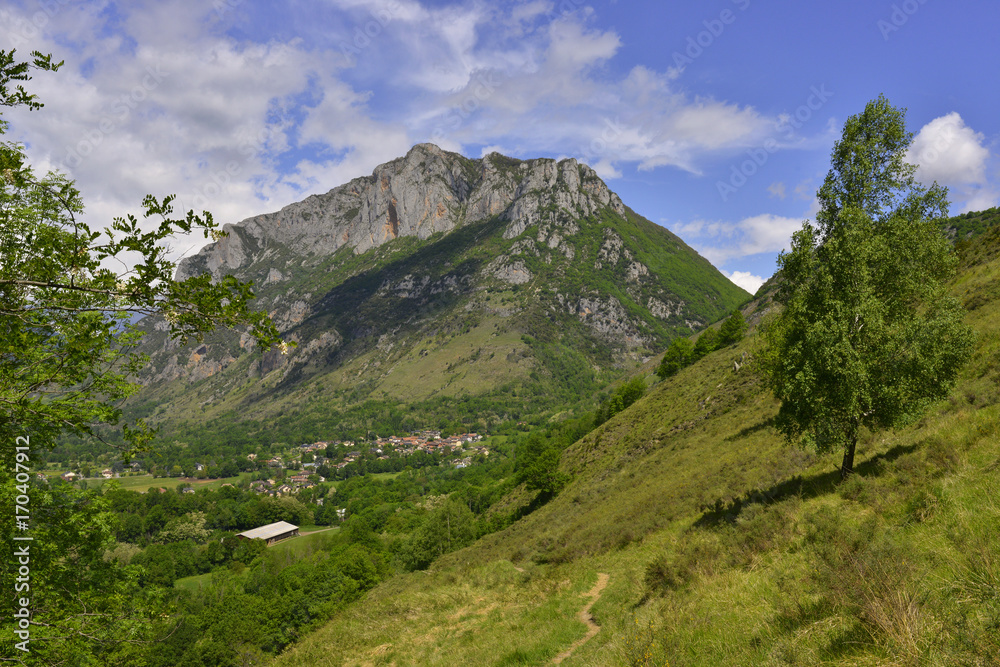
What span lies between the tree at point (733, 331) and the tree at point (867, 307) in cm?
5008

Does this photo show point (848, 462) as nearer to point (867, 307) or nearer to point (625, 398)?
point (867, 307)

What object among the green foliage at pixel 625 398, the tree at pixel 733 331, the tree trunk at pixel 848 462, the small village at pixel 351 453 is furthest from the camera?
the small village at pixel 351 453

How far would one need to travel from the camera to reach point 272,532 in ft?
279

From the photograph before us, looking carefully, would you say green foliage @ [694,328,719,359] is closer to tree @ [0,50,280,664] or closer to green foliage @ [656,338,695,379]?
green foliage @ [656,338,695,379]

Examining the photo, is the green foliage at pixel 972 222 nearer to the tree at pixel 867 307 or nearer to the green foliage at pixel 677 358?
the green foliage at pixel 677 358

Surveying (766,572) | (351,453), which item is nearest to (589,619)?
(766,572)

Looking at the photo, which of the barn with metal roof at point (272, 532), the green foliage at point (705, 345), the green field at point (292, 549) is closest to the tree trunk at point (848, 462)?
the green foliage at point (705, 345)

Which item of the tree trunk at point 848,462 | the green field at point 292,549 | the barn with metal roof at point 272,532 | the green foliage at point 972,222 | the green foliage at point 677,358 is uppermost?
the green foliage at point 972,222

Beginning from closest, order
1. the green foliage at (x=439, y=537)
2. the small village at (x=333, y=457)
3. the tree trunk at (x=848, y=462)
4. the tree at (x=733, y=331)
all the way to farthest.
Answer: the tree trunk at (x=848, y=462) → the green foliage at (x=439, y=537) → the tree at (x=733, y=331) → the small village at (x=333, y=457)

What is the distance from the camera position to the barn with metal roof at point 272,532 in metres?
81.4

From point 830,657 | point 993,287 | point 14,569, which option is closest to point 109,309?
point 14,569

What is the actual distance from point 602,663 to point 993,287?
33335 mm

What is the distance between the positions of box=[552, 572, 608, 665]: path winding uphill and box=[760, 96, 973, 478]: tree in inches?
306

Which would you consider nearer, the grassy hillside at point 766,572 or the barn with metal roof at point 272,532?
the grassy hillside at point 766,572
